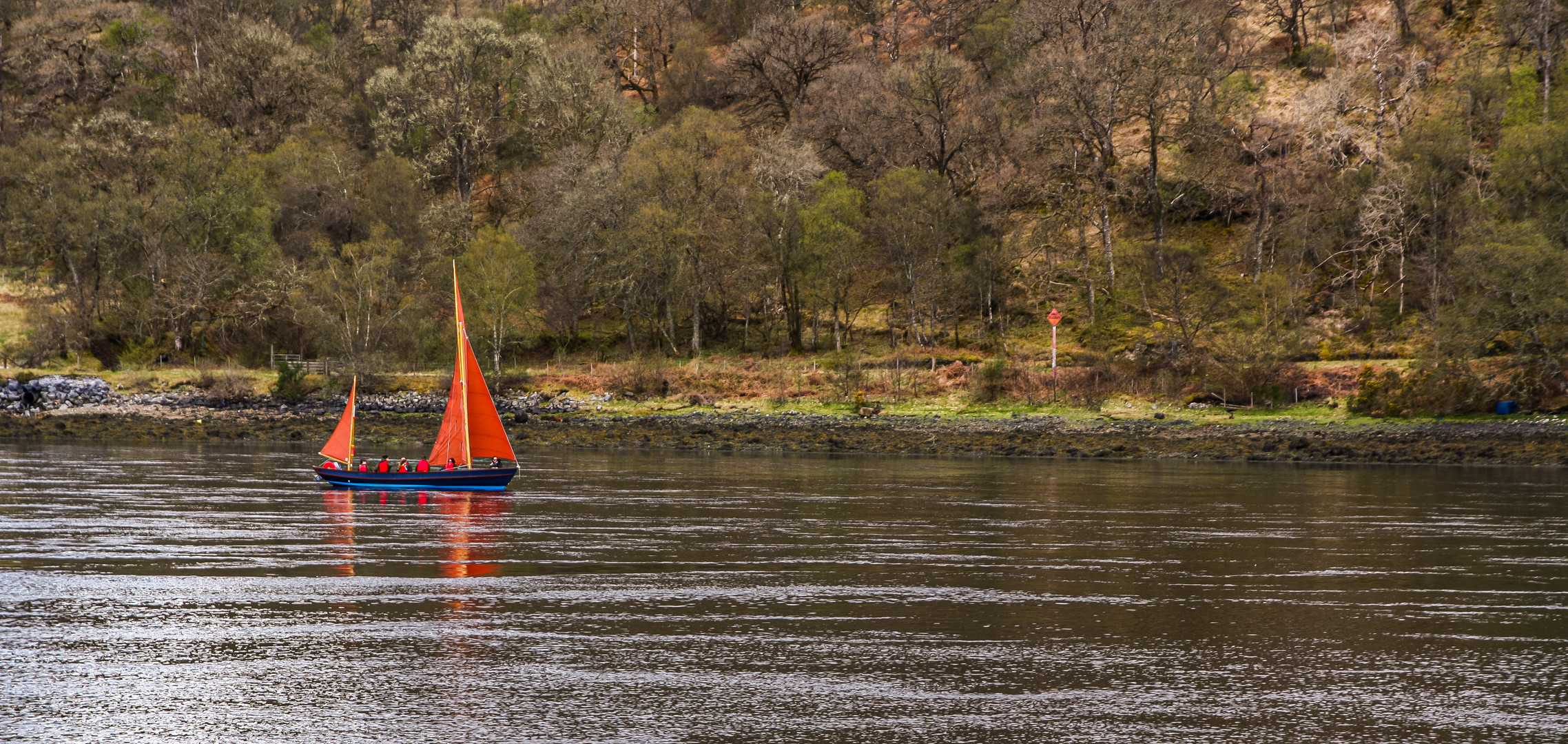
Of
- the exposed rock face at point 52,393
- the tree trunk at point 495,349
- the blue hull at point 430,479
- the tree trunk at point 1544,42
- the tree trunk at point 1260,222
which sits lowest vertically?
the blue hull at point 430,479

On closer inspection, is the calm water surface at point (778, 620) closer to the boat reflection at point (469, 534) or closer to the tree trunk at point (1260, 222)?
the boat reflection at point (469, 534)

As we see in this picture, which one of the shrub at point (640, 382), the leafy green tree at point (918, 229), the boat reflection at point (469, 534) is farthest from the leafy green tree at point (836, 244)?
the boat reflection at point (469, 534)

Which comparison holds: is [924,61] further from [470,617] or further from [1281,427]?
[470,617]

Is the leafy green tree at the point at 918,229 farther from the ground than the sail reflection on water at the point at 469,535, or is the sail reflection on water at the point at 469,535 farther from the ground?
the leafy green tree at the point at 918,229

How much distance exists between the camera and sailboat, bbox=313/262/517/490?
116 ft

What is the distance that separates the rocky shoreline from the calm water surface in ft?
55.0

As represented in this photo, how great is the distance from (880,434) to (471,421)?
1044 inches

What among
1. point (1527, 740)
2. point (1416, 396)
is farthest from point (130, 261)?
point (1527, 740)

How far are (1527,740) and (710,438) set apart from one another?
47386 millimetres

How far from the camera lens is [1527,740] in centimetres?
1140

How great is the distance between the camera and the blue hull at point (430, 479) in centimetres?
3528

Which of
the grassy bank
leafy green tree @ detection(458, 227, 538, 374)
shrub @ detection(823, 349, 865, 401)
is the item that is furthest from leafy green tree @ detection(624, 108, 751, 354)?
shrub @ detection(823, 349, 865, 401)

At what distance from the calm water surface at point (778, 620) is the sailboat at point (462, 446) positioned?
3.20 m

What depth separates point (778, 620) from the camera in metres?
16.7
